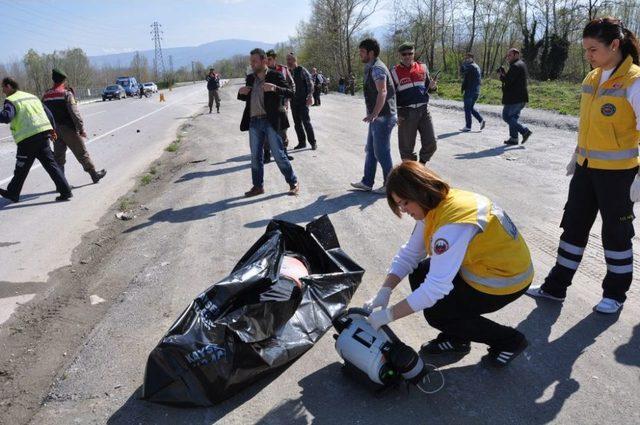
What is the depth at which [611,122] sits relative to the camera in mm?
3176

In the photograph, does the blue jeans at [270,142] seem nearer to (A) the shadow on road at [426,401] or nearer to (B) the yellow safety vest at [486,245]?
(A) the shadow on road at [426,401]

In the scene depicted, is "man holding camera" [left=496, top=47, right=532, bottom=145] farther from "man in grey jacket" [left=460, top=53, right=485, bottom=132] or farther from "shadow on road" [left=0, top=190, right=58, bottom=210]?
"shadow on road" [left=0, top=190, right=58, bottom=210]

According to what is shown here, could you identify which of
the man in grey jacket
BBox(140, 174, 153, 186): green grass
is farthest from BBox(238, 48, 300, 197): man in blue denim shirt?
the man in grey jacket

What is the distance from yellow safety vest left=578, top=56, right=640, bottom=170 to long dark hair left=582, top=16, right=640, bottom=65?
6cm

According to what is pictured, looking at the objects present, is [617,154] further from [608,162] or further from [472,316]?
[472,316]

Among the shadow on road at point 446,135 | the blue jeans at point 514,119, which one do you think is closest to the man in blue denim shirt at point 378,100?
the blue jeans at point 514,119

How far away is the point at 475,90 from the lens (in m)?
12.0

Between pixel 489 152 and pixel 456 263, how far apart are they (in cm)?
744

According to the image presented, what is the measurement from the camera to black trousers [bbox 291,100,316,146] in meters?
10.3

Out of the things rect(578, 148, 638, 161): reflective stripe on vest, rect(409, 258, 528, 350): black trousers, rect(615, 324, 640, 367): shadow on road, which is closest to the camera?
rect(409, 258, 528, 350): black trousers

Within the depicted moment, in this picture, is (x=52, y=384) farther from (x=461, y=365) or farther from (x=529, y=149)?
(x=529, y=149)

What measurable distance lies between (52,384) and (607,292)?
3.67 meters

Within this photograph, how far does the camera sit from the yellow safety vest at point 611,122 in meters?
3.08

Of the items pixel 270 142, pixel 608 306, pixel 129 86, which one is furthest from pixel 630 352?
pixel 129 86
